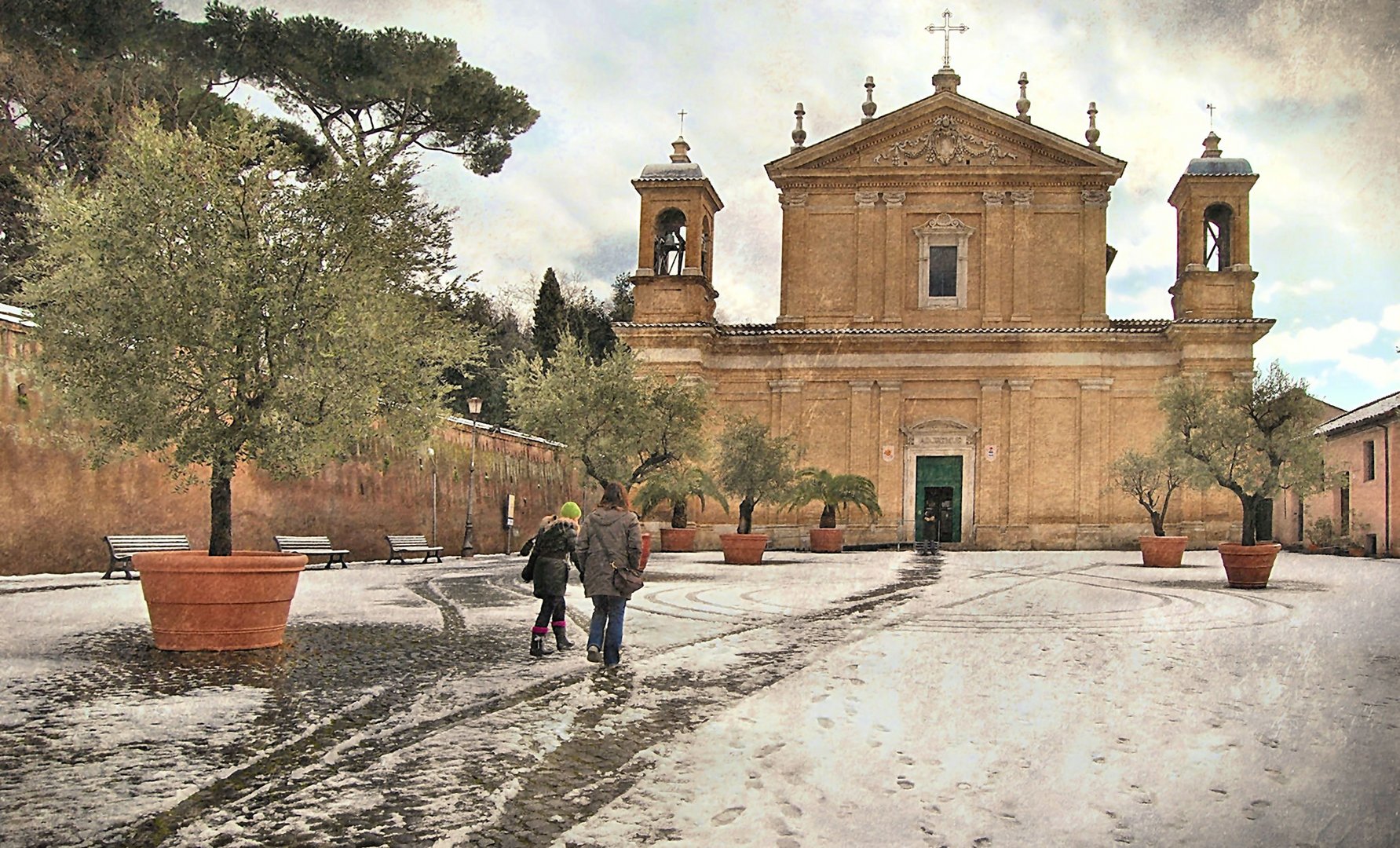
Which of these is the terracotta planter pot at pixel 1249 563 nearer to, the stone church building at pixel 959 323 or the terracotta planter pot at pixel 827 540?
the terracotta planter pot at pixel 827 540

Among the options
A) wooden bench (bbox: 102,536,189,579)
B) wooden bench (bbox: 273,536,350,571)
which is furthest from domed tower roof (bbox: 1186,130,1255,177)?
wooden bench (bbox: 102,536,189,579)

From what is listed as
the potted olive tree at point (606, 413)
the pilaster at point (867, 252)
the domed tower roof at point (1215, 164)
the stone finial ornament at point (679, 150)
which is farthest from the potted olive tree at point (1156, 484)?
the stone finial ornament at point (679, 150)

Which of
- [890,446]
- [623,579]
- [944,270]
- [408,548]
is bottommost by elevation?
[408,548]

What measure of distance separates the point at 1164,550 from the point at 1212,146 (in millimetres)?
14068

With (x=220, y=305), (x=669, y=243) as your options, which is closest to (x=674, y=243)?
(x=669, y=243)

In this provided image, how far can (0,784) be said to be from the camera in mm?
4668

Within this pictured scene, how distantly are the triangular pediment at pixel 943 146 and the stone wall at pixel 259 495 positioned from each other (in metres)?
10.9

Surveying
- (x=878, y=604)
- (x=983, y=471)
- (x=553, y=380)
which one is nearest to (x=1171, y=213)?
(x=983, y=471)

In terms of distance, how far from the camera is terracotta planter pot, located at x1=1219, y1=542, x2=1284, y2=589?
15.8m

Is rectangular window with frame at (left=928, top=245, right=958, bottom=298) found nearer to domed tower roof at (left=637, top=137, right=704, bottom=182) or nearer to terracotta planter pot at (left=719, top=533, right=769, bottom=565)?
domed tower roof at (left=637, top=137, right=704, bottom=182)

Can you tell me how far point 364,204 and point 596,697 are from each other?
4.69 meters

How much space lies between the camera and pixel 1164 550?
72.0 feet

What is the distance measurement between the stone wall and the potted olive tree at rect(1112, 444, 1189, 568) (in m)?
12.5

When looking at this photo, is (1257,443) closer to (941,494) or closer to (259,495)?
(941,494)
